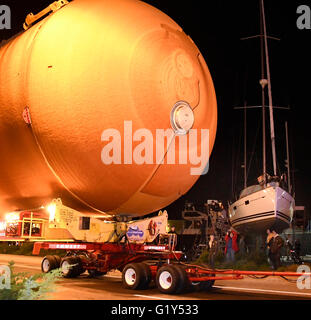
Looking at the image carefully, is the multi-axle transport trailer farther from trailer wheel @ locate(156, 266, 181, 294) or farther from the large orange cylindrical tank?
the large orange cylindrical tank

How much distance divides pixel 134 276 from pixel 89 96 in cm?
379

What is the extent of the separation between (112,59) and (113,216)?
3199 millimetres

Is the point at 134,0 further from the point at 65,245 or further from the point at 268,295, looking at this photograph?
the point at 268,295

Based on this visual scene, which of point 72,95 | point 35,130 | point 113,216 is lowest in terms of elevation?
point 113,216

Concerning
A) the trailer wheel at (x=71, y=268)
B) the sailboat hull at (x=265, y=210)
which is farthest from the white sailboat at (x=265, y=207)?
the trailer wheel at (x=71, y=268)

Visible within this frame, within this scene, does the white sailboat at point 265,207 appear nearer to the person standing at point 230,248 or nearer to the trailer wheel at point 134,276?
the person standing at point 230,248

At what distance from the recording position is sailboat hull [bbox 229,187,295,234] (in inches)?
616

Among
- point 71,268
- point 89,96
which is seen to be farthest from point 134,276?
point 89,96

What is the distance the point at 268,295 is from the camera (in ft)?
26.6

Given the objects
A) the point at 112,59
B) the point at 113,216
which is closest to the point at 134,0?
the point at 112,59

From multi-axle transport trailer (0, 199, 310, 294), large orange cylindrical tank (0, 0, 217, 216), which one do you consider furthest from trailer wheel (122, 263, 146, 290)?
large orange cylindrical tank (0, 0, 217, 216)

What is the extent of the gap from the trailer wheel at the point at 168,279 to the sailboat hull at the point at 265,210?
342 inches

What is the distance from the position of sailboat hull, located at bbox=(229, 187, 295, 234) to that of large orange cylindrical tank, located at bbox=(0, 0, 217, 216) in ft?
29.0
